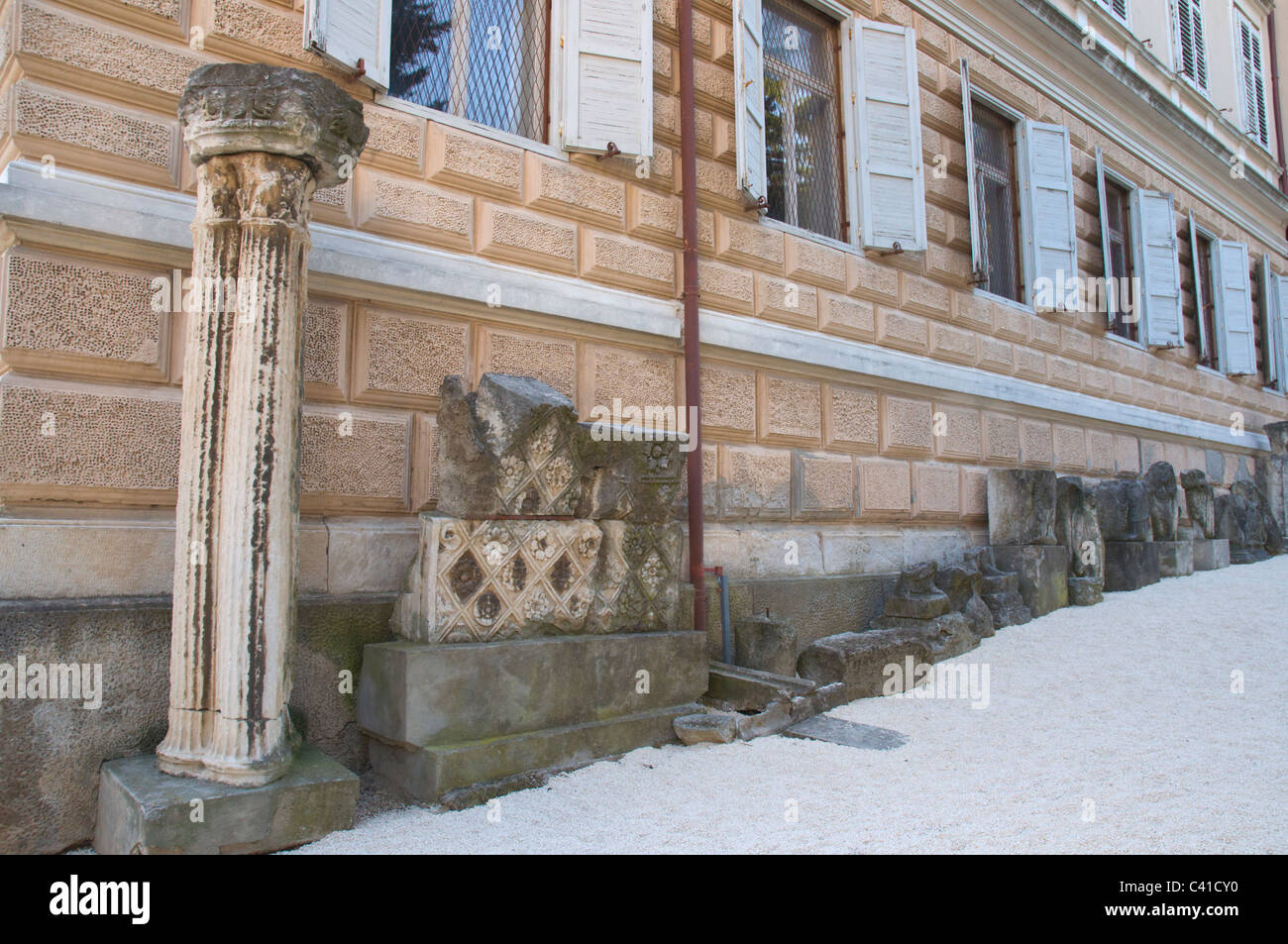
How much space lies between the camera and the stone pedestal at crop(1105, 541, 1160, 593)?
8.08m

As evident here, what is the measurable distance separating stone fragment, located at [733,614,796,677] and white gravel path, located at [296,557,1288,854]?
1.59 ft

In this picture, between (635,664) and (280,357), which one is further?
(635,664)

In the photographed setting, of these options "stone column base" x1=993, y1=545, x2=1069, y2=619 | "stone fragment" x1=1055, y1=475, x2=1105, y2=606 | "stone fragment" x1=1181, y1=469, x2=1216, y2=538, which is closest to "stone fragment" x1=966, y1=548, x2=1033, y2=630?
"stone column base" x1=993, y1=545, x2=1069, y2=619

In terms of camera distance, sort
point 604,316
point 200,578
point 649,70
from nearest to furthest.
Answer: point 200,578 < point 604,316 < point 649,70

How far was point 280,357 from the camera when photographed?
297 cm

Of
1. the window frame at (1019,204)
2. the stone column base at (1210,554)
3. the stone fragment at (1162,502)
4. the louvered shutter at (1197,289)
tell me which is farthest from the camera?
the louvered shutter at (1197,289)

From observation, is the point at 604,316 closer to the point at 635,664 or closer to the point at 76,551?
the point at 635,664

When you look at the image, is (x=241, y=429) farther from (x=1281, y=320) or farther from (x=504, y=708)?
(x=1281, y=320)

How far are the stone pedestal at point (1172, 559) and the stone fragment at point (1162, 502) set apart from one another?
0.22m

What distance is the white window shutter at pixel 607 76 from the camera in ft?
16.5

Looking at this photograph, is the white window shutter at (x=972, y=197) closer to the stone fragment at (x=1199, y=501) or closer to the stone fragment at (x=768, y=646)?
the stone fragment at (x=768, y=646)

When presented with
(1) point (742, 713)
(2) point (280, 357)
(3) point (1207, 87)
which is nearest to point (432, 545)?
(2) point (280, 357)

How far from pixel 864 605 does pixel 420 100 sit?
440 centimetres

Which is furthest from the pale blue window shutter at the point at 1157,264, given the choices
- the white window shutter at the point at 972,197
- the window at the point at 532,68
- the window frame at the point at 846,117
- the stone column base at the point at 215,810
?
the stone column base at the point at 215,810
